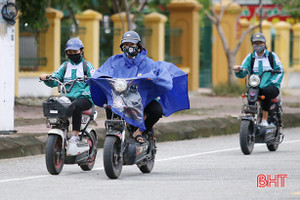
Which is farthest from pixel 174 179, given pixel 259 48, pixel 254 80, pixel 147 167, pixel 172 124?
pixel 172 124

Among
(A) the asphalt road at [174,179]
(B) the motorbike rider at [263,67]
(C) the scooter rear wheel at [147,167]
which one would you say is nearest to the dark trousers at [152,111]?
(C) the scooter rear wheel at [147,167]

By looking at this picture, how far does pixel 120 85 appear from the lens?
961 cm

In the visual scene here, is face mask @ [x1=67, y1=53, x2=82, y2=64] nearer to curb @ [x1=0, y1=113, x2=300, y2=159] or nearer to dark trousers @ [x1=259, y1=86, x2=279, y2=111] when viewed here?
curb @ [x1=0, y1=113, x2=300, y2=159]

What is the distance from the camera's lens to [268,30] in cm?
3400

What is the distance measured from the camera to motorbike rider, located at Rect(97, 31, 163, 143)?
32.8 ft

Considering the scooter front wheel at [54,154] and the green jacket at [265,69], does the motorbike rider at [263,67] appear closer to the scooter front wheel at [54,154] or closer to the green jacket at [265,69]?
the green jacket at [265,69]

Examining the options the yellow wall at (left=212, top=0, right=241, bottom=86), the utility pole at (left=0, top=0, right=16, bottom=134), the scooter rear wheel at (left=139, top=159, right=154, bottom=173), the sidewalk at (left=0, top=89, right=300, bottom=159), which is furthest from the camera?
the yellow wall at (left=212, top=0, right=241, bottom=86)

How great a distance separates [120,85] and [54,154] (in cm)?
114

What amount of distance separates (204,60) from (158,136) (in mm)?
17751

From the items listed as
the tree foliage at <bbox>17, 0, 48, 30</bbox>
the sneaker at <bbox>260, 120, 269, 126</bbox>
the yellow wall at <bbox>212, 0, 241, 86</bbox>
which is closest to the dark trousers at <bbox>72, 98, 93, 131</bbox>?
the sneaker at <bbox>260, 120, 269, 126</bbox>

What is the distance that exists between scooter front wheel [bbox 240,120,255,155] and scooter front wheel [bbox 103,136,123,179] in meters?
3.54

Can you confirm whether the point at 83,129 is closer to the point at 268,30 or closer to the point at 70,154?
the point at 70,154

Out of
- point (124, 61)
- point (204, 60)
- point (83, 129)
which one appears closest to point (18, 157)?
point (83, 129)

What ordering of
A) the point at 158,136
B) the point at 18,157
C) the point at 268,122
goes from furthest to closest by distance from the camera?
the point at 158,136
the point at 268,122
the point at 18,157
